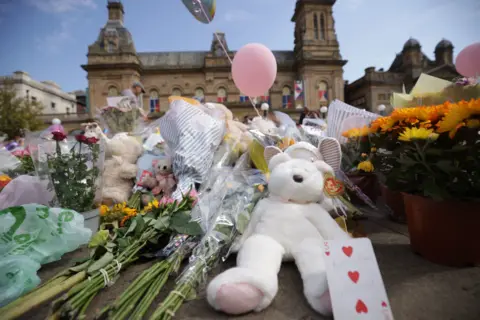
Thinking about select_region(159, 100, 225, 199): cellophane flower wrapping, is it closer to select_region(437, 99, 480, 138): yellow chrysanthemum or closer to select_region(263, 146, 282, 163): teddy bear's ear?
select_region(263, 146, 282, 163): teddy bear's ear

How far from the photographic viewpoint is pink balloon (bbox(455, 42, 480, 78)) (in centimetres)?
324

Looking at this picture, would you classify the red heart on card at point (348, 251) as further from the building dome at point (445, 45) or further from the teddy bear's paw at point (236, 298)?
the building dome at point (445, 45)

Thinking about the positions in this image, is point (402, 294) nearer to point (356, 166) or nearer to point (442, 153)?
point (442, 153)

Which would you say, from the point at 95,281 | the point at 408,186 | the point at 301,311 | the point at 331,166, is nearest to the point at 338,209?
the point at 331,166

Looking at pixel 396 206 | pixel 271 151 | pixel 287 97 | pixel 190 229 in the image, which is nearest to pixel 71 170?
pixel 190 229

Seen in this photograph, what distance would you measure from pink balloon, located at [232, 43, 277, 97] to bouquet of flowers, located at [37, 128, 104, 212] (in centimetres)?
218

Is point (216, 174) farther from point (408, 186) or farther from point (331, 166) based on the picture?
point (408, 186)

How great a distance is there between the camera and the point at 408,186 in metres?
1.36

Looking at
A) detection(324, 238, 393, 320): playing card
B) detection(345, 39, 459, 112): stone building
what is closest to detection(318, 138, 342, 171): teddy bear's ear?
detection(324, 238, 393, 320): playing card

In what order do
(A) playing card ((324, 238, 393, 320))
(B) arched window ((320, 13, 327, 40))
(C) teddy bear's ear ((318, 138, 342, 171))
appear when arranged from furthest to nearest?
(B) arched window ((320, 13, 327, 40)) < (C) teddy bear's ear ((318, 138, 342, 171)) < (A) playing card ((324, 238, 393, 320))

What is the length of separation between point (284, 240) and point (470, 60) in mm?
3715

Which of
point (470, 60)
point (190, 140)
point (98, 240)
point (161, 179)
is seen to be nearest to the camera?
point (98, 240)

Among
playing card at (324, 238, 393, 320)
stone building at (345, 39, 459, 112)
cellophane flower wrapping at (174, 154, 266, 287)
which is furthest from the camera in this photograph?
stone building at (345, 39, 459, 112)

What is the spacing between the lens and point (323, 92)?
21.4m
